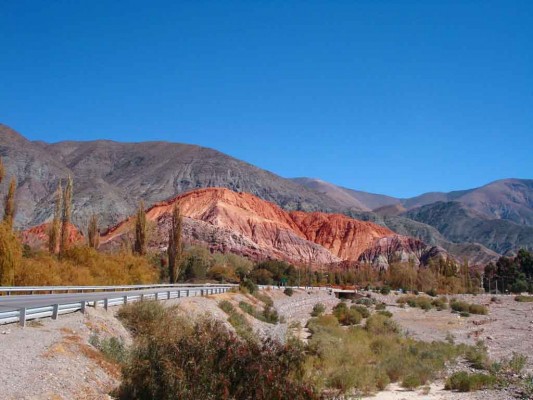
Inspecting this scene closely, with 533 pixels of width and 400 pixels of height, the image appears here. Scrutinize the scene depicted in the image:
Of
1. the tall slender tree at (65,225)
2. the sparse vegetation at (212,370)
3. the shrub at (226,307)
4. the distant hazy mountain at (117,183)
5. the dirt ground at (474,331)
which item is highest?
the distant hazy mountain at (117,183)

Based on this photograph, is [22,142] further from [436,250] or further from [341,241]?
[436,250]

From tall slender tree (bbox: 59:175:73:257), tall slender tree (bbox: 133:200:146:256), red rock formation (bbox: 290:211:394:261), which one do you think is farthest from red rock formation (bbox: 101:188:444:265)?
tall slender tree (bbox: 59:175:73:257)

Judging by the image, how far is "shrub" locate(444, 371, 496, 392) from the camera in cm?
2120

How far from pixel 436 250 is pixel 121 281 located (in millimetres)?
120531

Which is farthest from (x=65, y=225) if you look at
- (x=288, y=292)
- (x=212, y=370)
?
(x=212, y=370)

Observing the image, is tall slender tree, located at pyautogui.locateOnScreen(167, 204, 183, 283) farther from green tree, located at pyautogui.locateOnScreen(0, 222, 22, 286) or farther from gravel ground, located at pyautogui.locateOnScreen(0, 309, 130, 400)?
gravel ground, located at pyautogui.locateOnScreen(0, 309, 130, 400)

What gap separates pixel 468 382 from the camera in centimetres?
2123

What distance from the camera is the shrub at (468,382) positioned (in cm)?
2120

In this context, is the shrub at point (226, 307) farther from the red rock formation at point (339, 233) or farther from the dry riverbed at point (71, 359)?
the red rock formation at point (339, 233)

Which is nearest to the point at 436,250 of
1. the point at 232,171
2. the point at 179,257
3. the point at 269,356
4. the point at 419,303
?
the point at 232,171

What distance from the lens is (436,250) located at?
15100 cm

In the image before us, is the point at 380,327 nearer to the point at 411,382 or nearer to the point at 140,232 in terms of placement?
the point at 411,382

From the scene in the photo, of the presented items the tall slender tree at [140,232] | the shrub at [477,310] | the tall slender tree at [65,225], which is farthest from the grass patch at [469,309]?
the tall slender tree at [65,225]

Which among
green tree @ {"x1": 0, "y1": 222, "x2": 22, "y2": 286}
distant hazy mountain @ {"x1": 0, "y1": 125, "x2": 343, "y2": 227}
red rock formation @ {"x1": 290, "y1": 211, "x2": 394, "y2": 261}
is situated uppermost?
distant hazy mountain @ {"x1": 0, "y1": 125, "x2": 343, "y2": 227}
